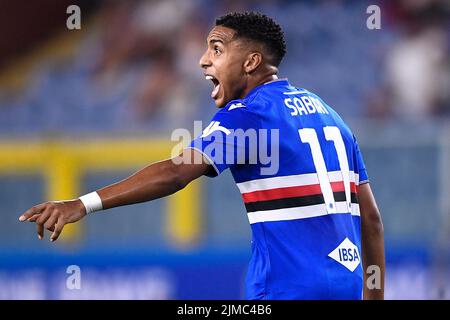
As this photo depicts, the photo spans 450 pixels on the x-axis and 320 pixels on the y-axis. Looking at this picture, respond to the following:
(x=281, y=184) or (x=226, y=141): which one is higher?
(x=226, y=141)

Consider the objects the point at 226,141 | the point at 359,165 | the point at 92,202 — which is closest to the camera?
the point at 92,202

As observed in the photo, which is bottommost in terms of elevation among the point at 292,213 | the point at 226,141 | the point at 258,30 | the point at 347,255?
the point at 347,255

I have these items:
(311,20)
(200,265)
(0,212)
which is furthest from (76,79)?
(200,265)

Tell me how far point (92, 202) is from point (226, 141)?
61 centimetres

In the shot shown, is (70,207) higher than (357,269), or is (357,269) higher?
(70,207)

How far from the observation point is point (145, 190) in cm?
378

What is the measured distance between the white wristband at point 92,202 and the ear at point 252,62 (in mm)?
955

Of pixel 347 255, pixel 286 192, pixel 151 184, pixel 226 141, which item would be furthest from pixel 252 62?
pixel 347 255

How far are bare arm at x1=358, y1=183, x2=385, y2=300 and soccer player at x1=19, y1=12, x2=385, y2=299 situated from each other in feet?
0.76

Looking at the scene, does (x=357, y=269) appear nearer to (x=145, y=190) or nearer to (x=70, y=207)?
(x=145, y=190)

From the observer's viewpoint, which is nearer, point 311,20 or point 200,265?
point 200,265

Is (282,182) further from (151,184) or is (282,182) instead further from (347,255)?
(151,184)

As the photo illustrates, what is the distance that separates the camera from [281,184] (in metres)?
3.96
